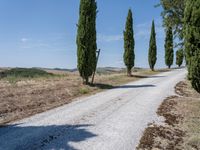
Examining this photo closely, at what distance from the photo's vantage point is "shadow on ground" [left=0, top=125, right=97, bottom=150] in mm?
9133

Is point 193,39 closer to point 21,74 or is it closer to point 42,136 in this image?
point 42,136

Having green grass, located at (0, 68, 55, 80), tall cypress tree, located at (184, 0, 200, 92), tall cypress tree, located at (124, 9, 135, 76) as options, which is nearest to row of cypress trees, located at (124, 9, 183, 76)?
tall cypress tree, located at (124, 9, 135, 76)

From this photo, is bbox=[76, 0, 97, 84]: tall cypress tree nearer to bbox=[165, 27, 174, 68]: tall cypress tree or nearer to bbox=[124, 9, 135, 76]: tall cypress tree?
bbox=[124, 9, 135, 76]: tall cypress tree

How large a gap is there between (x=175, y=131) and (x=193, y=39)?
205 inches

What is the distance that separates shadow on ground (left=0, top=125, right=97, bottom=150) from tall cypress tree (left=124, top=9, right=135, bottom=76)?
31.1 m

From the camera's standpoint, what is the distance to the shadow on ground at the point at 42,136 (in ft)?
30.0

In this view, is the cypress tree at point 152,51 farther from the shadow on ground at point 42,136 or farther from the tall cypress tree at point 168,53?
the shadow on ground at point 42,136

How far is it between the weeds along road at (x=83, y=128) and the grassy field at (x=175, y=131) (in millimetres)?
388

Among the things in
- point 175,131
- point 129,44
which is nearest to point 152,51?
point 129,44

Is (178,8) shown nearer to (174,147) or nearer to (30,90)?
(30,90)

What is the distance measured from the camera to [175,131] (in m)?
11.6

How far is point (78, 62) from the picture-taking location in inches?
1106

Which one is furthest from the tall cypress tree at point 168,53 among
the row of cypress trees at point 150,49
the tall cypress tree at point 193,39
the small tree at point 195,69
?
the small tree at point 195,69

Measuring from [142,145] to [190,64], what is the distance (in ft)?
22.8
